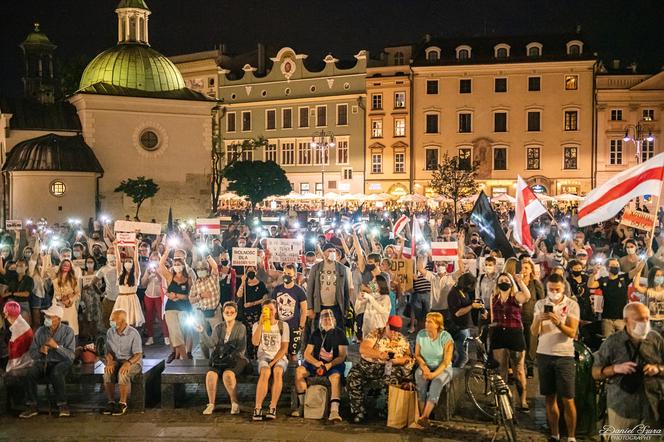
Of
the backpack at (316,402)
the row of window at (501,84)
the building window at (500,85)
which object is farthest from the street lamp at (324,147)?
the backpack at (316,402)

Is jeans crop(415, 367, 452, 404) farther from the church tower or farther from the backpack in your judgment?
the church tower

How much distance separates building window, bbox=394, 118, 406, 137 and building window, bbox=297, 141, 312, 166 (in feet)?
28.5

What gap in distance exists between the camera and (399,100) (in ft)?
208

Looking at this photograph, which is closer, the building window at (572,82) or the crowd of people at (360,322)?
the crowd of people at (360,322)

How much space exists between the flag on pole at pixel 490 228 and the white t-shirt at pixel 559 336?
14.7 ft

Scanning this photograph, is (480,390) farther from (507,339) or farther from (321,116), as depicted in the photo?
(321,116)

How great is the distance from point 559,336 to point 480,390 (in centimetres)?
220

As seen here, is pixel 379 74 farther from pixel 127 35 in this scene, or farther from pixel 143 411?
pixel 143 411

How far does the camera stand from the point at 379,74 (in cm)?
6378

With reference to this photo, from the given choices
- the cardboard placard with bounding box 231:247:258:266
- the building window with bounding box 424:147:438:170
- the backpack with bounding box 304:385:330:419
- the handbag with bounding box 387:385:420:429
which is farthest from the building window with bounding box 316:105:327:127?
the handbag with bounding box 387:385:420:429

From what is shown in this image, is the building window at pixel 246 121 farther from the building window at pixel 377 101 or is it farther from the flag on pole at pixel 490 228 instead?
the flag on pole at pixel 490 228

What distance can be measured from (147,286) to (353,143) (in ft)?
173

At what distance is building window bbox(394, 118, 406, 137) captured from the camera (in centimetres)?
6318

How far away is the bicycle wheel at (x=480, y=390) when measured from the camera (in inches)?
348
